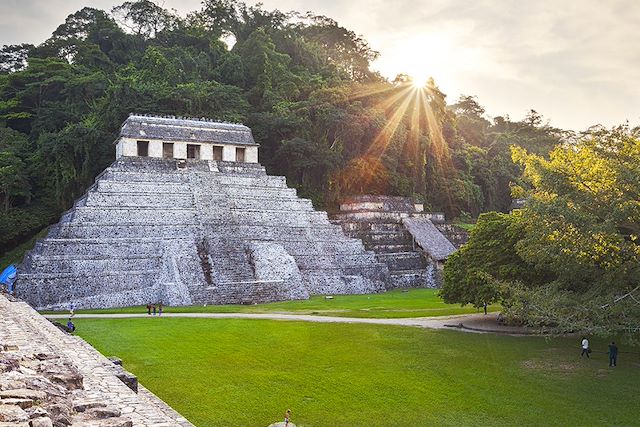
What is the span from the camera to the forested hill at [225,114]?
46188 mm

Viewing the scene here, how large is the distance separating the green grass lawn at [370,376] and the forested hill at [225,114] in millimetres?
26174

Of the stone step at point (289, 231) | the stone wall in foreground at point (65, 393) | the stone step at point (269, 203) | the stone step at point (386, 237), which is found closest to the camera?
the stone wall in foreground at point (65, 393)

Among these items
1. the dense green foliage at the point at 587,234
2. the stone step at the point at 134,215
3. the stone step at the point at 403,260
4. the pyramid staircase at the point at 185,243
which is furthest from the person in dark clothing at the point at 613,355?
the stone step at the point at 134,215

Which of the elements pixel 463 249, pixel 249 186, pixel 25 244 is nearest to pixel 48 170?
pixel 25 244

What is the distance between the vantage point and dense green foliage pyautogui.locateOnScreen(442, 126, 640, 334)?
642 inches

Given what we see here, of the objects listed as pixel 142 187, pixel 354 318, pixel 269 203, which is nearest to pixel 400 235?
pixel 269 203

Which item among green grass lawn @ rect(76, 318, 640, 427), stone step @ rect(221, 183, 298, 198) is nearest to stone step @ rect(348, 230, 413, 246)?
stone step @ rect(221, 183, 298, 198)

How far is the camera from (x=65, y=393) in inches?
316

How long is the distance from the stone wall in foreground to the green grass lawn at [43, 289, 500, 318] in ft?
51.0

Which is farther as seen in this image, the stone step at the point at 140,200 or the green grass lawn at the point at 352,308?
the stone step at the point at 140,200

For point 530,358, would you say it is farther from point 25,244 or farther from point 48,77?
point 48,77

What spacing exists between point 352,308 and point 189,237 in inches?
446

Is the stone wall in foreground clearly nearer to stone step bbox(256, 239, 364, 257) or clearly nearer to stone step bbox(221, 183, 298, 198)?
stone step bbox(256, 239, 364, 257)

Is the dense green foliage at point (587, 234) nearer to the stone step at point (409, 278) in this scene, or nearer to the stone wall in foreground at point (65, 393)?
the stone wall in foreground at point (65, 393)
